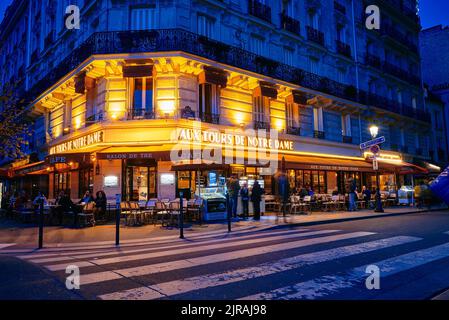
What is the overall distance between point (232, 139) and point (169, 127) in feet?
11.0

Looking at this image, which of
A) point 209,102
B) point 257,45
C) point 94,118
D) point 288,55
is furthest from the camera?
point 288,55

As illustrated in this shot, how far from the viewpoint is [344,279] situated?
4.31 meters

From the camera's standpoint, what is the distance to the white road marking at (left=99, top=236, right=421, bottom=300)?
3814mm

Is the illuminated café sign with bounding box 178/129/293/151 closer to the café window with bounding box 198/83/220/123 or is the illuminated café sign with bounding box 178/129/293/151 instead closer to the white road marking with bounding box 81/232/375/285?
the café window with bounding box 198/83/220/123

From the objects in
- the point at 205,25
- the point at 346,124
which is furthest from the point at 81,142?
the point at 346,124

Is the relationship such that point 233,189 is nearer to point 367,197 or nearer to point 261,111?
point 261,111

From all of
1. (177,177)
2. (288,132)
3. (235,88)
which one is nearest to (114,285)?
(177,177)

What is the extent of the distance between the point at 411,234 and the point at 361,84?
737 inches

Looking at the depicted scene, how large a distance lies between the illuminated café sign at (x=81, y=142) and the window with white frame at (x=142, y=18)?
534 centimetres

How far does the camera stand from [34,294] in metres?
3.89

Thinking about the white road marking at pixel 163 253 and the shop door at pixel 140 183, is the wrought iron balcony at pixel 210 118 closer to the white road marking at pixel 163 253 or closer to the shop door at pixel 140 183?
the shop door at pixel 140 183

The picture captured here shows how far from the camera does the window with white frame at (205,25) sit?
15.7 m
